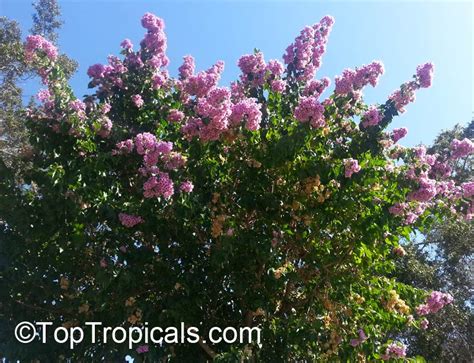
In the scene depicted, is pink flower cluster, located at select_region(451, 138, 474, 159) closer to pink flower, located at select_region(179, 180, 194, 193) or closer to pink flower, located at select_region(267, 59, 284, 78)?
pink flower, located at select_region(267, 59, 284, 78)

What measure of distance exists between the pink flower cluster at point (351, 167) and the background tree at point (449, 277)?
478 centimetres

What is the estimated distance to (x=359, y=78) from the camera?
497cm

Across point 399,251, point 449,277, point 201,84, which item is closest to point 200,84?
point 201,84

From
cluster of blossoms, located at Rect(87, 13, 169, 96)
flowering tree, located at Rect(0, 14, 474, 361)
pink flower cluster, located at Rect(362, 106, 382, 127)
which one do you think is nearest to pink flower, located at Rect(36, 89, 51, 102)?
flowering tree, located at Rect(0, 14, 474, 361)

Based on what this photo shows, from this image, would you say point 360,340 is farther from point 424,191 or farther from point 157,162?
point 157,162

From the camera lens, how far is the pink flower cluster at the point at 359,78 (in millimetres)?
4957

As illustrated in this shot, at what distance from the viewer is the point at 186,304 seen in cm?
475

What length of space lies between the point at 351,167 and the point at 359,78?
0.96 metres

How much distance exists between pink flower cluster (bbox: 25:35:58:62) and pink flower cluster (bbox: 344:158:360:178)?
2962 mm

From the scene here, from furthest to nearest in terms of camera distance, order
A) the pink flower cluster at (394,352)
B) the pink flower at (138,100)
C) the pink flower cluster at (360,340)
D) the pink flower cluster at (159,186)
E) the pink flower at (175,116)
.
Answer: the pink flower at (138,100), the pink flower at (175,116), the pink flower cluster at (394,352), the pink flower cluster at (360,340), the pink flower cluster at (159,186)

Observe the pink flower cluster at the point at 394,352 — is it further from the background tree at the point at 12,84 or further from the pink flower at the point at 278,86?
the background tree at the point at 12,84

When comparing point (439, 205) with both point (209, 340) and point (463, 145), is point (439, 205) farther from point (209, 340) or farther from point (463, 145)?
point (209, 340)

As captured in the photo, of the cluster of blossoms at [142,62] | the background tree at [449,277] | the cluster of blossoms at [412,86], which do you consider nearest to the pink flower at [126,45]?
the cluster of blossoms at [142,62]

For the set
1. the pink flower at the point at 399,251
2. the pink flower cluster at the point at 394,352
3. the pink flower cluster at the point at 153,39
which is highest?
the pink flower cluster at the point at 153,39
